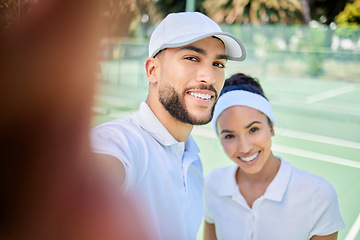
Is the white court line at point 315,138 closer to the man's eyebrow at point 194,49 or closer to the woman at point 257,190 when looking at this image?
the woman at point 257,190

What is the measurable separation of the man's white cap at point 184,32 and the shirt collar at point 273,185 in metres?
0.70

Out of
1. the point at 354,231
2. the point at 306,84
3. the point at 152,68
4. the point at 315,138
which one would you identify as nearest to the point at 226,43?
the point at 152,68

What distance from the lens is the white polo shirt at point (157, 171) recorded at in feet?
3.47

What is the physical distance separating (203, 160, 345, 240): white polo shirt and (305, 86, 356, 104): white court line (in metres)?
5.99

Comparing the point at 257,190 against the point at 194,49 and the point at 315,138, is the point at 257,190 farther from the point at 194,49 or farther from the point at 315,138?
the point at 315,138

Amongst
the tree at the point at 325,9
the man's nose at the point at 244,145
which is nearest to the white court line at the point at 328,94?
the tree at the point at 325,9

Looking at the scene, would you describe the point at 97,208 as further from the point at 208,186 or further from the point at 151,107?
the point at 208,186

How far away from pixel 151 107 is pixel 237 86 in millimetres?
639

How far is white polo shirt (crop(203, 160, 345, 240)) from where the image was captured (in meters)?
1.65

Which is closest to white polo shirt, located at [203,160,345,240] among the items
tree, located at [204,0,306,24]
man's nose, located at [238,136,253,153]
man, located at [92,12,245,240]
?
man's nose, located at [238,136,253,153]

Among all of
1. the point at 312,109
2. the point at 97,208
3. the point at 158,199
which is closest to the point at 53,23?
the point at 97,208

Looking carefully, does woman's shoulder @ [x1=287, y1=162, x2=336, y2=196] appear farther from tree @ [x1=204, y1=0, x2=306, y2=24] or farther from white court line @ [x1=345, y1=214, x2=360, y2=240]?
tree @ [x1=204, y1=0, x2=306, y2=24]

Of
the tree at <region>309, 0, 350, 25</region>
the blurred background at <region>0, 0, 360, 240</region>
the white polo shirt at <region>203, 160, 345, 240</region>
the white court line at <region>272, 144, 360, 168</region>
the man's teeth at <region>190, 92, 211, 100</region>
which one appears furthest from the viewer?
the tree at <region>309, 0, 350, 25</region>

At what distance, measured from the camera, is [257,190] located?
1819 millimetres
